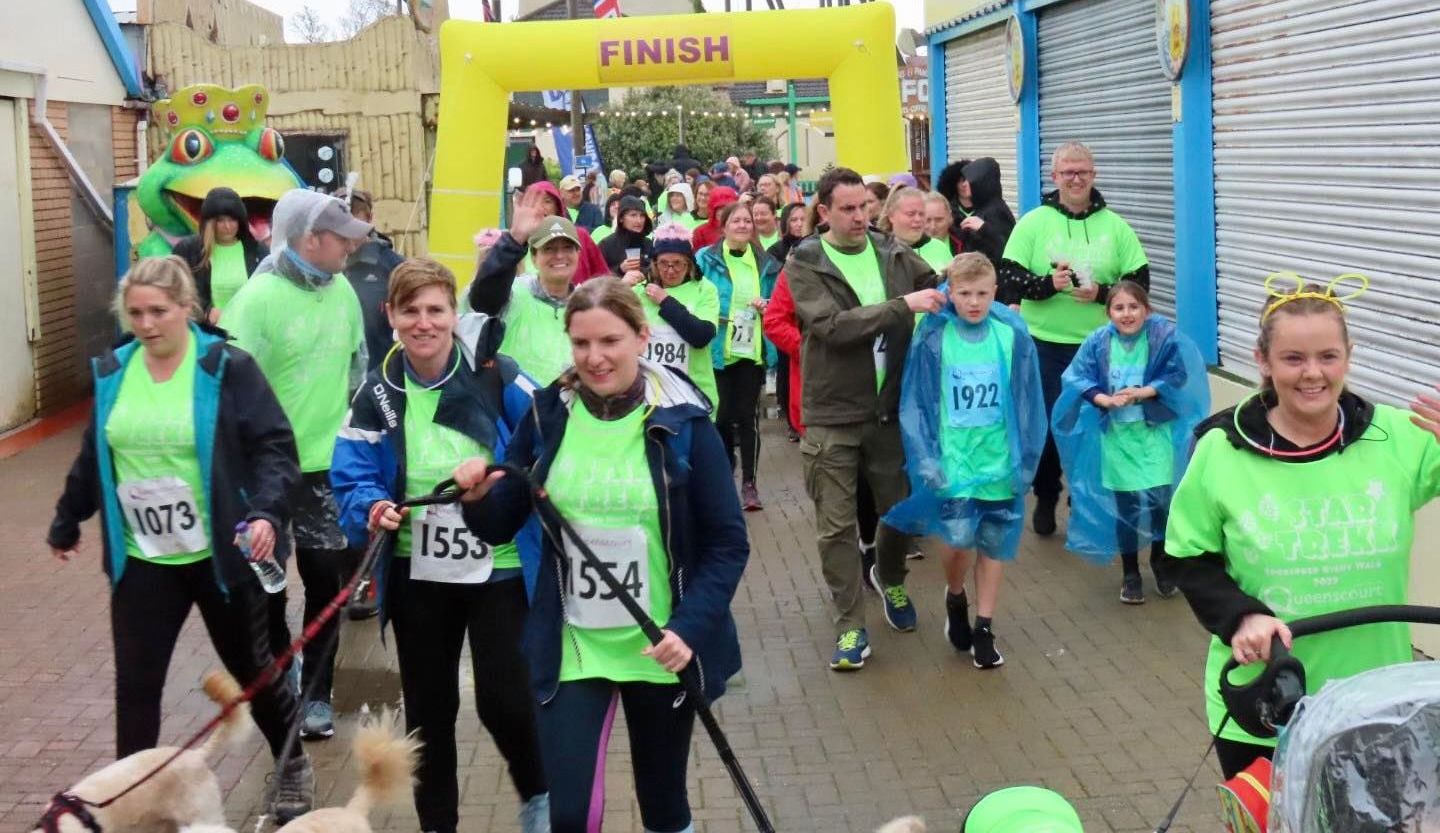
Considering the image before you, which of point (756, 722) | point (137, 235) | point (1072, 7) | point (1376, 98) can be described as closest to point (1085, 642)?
point (756, 722)

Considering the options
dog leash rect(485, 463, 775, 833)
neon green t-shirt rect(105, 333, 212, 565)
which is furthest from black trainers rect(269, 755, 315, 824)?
dog leash rect(485, 463, 775, 833)

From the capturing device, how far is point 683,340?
9609 mm

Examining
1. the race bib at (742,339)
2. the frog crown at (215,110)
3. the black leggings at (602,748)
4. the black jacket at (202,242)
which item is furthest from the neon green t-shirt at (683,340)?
the frog crown at (215,110)

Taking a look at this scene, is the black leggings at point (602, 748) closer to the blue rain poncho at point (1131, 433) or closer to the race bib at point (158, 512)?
the race bib at point (158, 512)

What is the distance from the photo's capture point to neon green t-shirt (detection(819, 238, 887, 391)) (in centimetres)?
746

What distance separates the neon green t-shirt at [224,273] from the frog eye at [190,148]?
5419 mm

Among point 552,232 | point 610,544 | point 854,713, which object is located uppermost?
point 552,232

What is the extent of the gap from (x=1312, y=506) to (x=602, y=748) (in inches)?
70.1

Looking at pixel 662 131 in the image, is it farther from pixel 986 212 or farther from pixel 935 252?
pixel 935 252

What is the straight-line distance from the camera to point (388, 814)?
5.90 metres

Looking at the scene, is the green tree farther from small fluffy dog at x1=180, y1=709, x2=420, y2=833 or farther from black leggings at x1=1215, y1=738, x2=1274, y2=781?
black leggings at x1=1215, y1=738, x2=1274, y2=781

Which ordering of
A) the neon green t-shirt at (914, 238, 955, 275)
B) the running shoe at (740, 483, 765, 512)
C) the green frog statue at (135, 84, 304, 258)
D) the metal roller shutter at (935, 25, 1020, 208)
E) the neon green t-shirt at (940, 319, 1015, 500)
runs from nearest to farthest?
the neon green t-shirt at (940, 319, 1015, 500), the neon green t-shirt at (914, 238, 955, 275), the running shoe at (740, 483, 765, 512), the green frog statue at (135, 84, 304, 258), the metal roller shutter at (935, 25, 1020, 208)

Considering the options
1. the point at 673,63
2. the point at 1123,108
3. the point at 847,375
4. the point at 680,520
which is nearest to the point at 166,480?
the point at 680,520

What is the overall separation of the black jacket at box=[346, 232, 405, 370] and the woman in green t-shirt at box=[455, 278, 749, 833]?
3.53 metres
